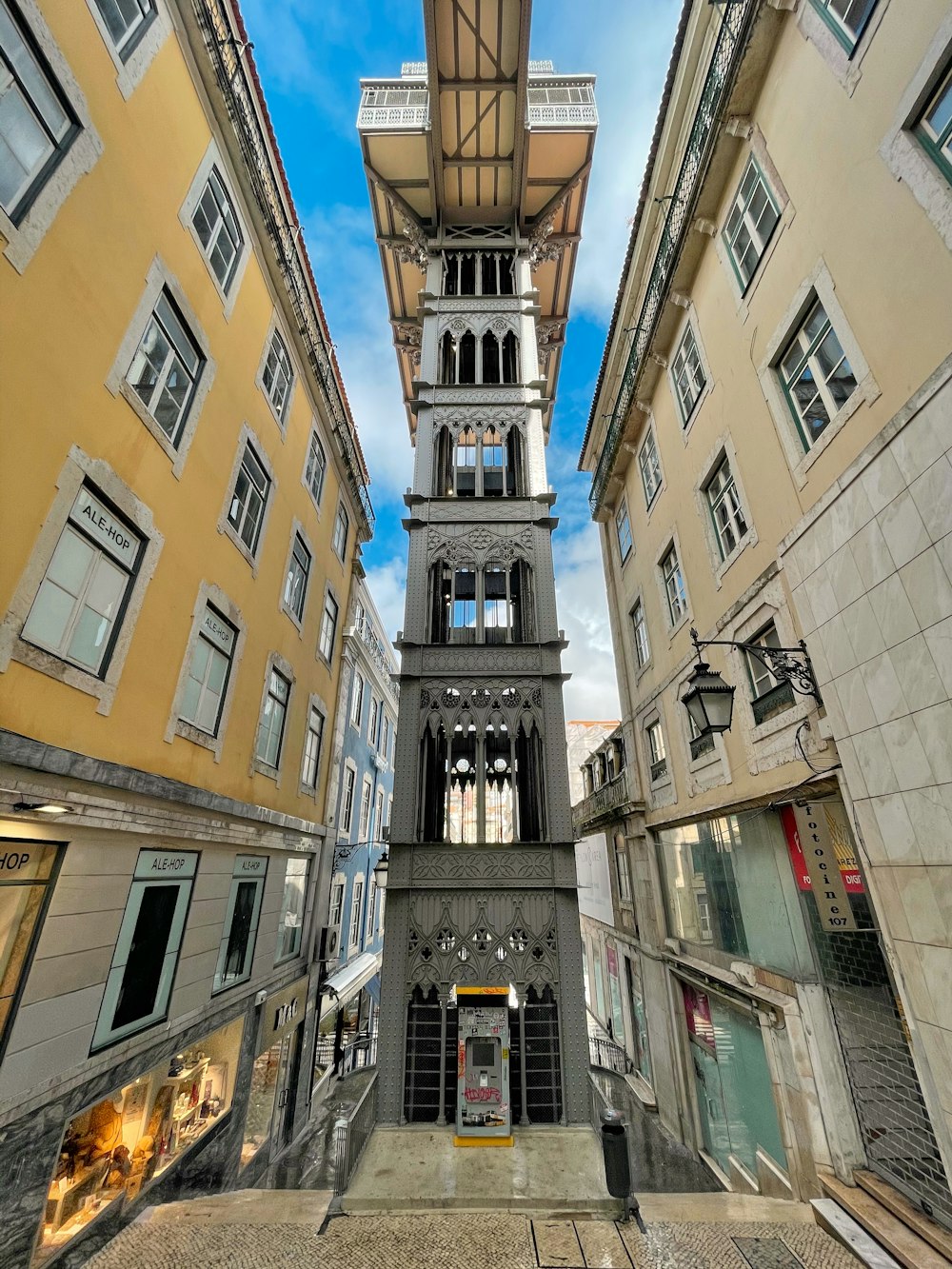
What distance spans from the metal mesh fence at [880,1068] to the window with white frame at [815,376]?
22.1 ft

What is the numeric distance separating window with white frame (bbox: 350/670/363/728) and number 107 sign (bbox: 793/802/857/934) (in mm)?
15636

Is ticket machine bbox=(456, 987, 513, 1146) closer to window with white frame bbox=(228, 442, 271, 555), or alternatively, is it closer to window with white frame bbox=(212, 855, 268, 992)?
window with white frame bbox=(212, 855, 268, 992)

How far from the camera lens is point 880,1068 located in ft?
A: 21.7

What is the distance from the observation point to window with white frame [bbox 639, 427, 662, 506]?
1527cm

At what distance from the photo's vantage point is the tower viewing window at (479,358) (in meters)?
16.9

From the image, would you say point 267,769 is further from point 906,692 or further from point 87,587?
point 906,692

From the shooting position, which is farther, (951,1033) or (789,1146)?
(789,1146)

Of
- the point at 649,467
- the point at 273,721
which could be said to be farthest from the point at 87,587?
the point at 649,467

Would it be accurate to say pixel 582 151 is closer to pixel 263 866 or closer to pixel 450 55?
pixel 450 55

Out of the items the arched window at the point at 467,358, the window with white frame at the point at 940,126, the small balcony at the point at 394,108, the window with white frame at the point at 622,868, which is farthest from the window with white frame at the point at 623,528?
the small balcony at the point at 394,108

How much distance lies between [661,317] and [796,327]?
593cm

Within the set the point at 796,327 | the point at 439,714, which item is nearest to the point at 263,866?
the point at 439,714

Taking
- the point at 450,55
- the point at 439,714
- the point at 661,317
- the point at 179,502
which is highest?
the point at 450,55

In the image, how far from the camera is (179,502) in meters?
9.04
